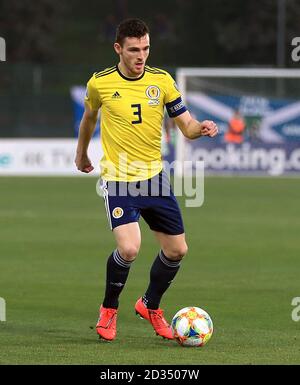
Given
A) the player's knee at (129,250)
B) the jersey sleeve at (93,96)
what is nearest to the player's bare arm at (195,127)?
the jersey sleeve at (93,96)

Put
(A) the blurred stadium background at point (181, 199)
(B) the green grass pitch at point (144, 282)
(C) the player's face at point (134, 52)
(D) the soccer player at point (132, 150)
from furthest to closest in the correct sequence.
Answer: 1. (A) the blurred stadium background at point (181, 199)
2. (D) the soccer player at point (132, 150)
3. (C) the player's face at point (134, 52)
4. (B) the green grass pitch at point (144, 282)

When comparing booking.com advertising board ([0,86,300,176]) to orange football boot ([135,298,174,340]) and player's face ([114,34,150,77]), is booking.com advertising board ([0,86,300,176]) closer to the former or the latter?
orange football boot ([135,298,174,340])

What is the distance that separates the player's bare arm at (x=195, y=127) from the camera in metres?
9.32

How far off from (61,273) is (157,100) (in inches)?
198

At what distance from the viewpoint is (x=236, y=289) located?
1281cm

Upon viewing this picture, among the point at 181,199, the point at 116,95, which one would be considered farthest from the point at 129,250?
the point at 181,199

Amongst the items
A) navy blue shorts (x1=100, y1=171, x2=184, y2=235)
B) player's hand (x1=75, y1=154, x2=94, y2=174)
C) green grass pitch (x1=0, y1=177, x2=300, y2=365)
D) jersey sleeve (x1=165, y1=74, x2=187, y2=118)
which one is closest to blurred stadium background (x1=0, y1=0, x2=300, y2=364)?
→ green grass pitch (x1=0, y1=177, x2=300, y2=365)

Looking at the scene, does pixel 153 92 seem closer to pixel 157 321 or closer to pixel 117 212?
pixel 117 212

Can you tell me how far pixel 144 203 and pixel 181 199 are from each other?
1642 cm

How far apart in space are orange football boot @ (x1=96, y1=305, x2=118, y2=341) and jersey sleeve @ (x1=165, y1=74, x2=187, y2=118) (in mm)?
1707

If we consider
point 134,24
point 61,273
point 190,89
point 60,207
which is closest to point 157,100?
point 134,24

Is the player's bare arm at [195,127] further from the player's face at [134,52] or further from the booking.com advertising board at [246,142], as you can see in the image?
the booking.com advertising board at [246,142]

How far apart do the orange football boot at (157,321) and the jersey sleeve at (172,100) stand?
164 cm
